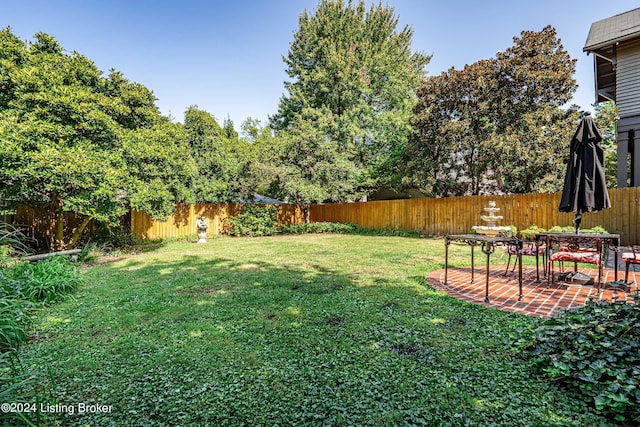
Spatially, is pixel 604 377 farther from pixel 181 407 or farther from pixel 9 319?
pixel 9 319

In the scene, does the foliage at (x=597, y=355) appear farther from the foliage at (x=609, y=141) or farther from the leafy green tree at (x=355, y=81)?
Result: the leafy green tree at (x=355, y=81)

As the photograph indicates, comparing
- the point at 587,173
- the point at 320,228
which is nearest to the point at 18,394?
the point at 587,173

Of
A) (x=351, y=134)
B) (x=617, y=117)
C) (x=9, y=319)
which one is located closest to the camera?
(x=9, y=319)

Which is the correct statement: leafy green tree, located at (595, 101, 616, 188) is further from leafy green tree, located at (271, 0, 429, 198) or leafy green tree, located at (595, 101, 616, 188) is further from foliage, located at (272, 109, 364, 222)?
foliage, located at (272, 109, 364, 222)

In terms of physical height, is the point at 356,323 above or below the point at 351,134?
below

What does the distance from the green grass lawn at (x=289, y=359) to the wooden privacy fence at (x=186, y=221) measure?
7.81 metres

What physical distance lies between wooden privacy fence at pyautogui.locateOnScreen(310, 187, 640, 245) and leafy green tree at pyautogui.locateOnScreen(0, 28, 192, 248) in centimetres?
953

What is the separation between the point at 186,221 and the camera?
13.5m

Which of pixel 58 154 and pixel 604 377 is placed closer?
pixel 604 377

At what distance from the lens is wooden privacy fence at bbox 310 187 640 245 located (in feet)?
26.3

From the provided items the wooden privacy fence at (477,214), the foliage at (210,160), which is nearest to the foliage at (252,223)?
the foliage at (210,160)

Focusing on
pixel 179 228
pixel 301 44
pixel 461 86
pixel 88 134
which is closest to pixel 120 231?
pixel 179 228

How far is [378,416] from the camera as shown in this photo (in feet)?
5.85

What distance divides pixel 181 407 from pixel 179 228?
12.5 meters
